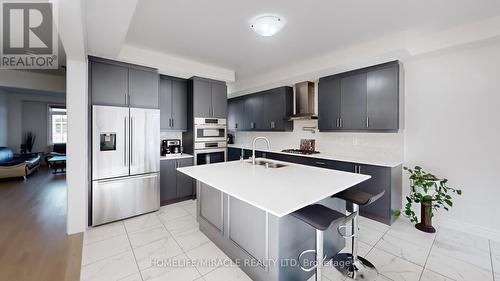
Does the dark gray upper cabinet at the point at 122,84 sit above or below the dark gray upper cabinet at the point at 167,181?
above

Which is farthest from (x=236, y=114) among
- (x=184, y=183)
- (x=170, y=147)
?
(x=184, y=183)

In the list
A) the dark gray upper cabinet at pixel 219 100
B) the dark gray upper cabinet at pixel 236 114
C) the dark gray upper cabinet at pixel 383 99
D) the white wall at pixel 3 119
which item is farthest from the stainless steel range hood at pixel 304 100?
the white wall at pixel 3 119

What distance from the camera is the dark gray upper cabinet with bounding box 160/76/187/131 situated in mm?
3871

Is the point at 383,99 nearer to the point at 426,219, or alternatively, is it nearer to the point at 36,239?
the point at 426,219

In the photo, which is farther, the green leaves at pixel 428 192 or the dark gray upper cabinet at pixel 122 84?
the dark gray upper cabinet at pixel 122 84

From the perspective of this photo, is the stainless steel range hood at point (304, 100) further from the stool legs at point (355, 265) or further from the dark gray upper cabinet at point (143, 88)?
the dark gray upper cabinet at point (143, 88)

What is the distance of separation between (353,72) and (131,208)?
13.7 feet

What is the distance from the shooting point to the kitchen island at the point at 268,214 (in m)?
1.47

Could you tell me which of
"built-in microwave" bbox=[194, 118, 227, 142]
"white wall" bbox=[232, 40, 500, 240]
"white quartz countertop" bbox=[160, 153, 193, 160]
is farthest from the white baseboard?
"white quartz countertop" bbox=[160, 153, 193, 160]

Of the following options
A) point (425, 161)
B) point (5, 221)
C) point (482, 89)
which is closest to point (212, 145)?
point (5, 221)

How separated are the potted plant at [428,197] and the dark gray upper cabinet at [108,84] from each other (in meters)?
4.34

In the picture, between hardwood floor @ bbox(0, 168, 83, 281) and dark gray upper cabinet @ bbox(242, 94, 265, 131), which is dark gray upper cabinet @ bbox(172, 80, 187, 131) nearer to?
dark gray upper cabinet @ bbox(242, 94, 265, 131)

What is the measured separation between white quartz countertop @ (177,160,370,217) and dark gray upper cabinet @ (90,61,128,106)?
177 centimetres

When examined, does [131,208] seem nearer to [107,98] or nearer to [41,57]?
[107,98]
